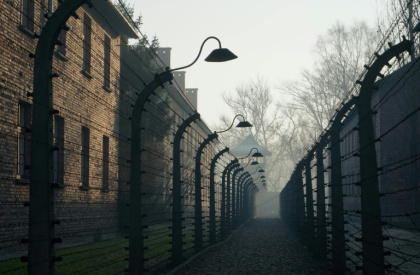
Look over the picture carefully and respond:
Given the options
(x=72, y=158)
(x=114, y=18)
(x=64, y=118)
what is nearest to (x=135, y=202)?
(x=64, y=118)

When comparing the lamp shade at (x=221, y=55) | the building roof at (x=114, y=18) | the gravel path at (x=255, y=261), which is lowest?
the gravel path at (x=255, y=261)

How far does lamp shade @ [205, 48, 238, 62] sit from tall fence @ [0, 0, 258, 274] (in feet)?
2.63

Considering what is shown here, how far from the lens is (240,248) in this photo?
14.5 metres

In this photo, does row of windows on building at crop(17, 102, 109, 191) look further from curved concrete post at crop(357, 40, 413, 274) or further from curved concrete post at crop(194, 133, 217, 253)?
curved concrete post at crop(357, 40, 413, 274)

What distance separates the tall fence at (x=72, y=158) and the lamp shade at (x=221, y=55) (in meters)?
0.80

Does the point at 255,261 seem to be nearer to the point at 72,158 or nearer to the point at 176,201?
the point at 176,201

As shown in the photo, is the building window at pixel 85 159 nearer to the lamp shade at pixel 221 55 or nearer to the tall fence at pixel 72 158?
the tall fence at pixel 72 158

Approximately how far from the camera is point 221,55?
30.2ft

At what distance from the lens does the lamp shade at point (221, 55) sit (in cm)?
916

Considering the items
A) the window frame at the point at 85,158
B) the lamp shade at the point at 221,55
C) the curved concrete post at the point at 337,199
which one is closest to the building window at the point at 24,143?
the window frame at the point at 85,158

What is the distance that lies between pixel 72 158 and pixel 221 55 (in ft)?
25.0

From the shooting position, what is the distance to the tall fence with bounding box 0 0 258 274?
4.30 m

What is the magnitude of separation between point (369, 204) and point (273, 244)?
33.9ft

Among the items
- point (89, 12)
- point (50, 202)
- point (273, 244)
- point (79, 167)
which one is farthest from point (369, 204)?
point (89, 12)
